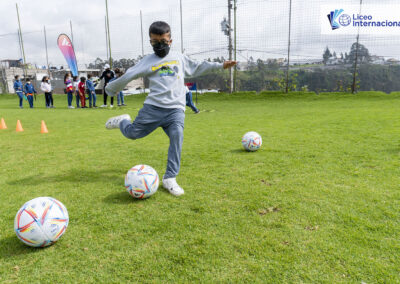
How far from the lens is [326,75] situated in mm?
17812

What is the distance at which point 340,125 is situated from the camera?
8.07m

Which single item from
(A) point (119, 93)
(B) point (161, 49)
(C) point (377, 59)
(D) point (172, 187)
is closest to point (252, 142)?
(D) point (172, 187)

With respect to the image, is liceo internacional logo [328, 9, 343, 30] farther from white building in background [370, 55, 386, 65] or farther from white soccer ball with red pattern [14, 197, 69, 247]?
white soccer ball with red pattern [14, 197, 69, 247]

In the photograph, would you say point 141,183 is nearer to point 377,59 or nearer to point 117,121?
point 117,121

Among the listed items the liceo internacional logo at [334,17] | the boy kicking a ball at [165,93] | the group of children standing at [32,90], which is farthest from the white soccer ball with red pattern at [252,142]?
the group of children standing at [32,90]

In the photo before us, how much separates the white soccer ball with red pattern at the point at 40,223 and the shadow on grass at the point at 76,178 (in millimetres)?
1499

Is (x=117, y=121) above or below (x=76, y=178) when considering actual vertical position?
above

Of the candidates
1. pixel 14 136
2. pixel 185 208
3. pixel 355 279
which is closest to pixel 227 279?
pixel 355 279

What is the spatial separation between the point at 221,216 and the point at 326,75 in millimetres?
17417

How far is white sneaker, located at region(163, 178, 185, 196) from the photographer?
350cm


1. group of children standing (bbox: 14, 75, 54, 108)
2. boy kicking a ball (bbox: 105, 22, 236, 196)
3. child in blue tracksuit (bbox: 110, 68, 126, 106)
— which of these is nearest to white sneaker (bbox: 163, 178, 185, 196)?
boy kicking a ball (bbox: 105, 22, 236, 196)

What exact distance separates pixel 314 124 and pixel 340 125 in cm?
70

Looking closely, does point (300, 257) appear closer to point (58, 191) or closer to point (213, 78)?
→ point (58, 191)

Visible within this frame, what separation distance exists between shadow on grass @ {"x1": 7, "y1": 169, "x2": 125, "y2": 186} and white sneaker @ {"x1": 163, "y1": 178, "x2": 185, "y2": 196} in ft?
2.58
